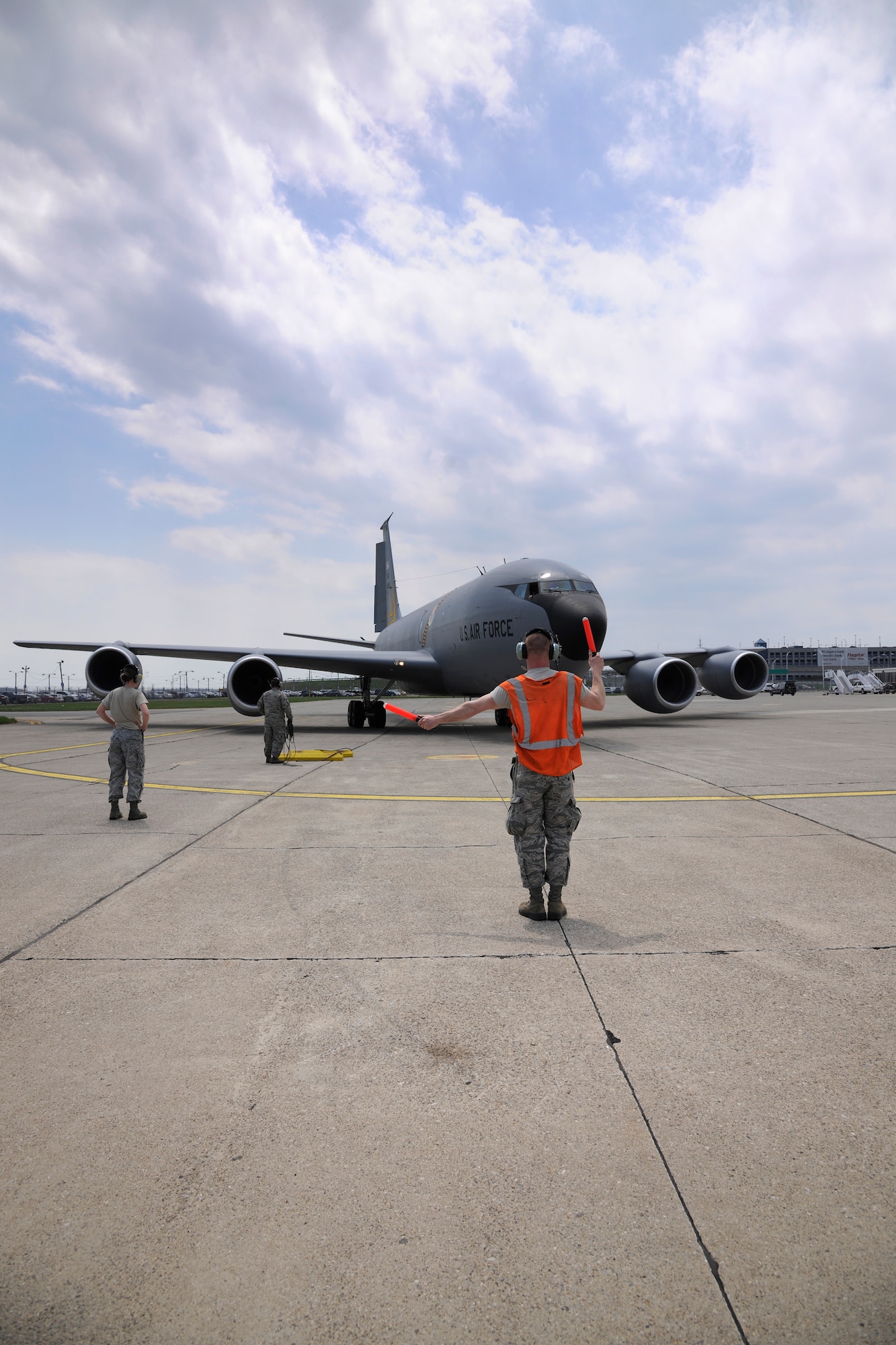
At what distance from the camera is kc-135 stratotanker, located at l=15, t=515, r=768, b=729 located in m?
15.4

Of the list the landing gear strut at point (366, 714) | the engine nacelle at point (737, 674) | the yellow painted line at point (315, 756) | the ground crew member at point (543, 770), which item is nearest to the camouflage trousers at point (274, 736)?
the yellow painted line at point (315, 756)

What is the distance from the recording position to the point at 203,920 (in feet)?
14.3

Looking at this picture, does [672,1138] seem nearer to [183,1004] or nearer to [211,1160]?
[211,1160]

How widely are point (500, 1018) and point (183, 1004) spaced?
1.46 metres

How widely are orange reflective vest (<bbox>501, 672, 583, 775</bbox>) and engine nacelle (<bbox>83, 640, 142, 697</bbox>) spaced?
17.6 m

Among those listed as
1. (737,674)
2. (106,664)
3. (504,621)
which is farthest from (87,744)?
(737,674)

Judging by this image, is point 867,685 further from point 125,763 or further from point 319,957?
point 319,957

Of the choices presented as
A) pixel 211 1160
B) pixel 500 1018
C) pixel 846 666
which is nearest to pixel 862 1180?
pixel 500 1018

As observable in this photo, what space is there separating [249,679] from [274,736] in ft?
19.7

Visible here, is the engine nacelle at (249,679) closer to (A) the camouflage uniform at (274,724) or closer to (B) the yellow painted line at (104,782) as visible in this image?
(A) the camouflage uniform at (274,724)

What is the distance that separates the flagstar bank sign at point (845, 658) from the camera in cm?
12012

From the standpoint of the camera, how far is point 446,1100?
8.14 feet

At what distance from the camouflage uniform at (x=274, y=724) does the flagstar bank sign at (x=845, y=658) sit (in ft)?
417

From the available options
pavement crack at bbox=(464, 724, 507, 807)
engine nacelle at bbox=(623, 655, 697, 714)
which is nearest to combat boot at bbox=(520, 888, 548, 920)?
pavement crack at bbox=(464, 724, 507, 807)
